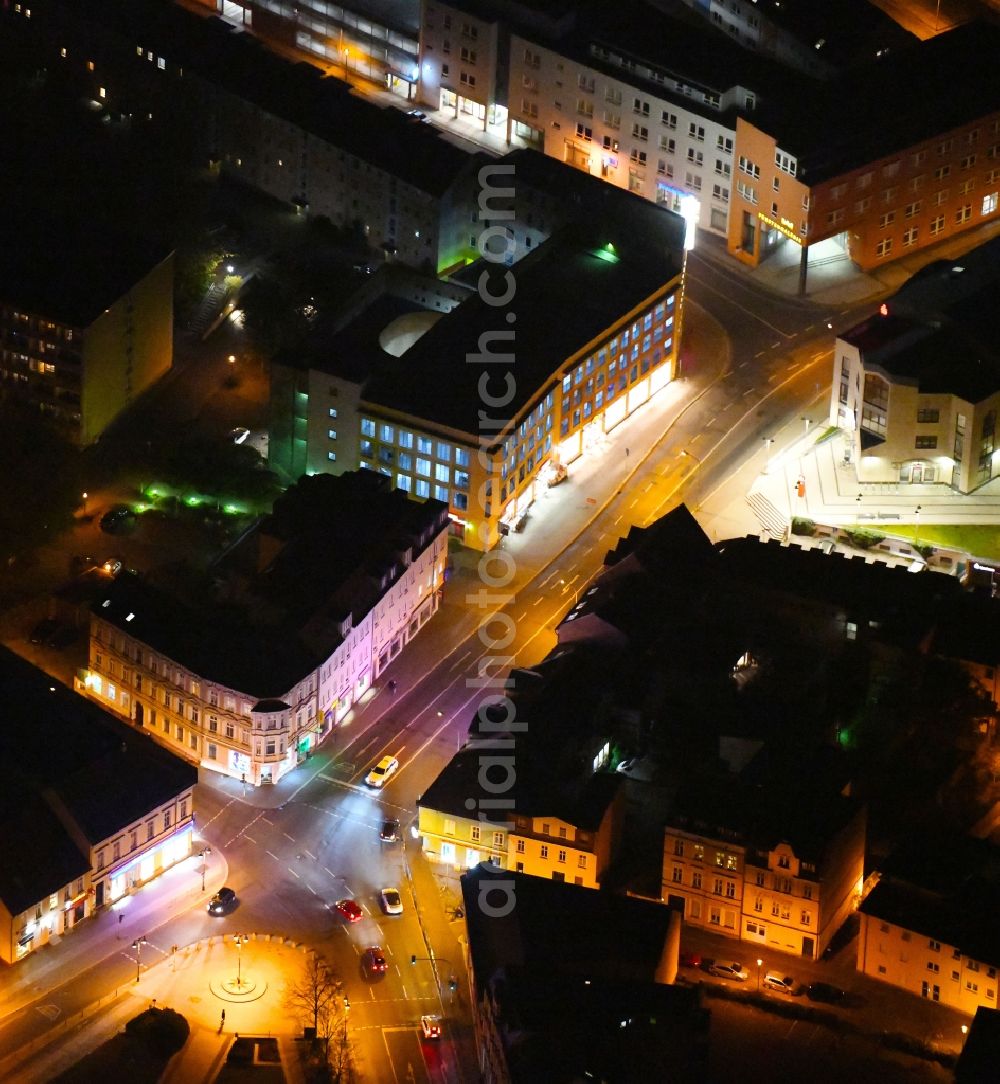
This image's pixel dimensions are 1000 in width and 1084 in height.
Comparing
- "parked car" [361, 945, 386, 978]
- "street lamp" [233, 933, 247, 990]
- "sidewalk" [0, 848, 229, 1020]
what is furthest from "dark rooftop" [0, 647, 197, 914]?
"parked car" [361, 945, 386, 978]

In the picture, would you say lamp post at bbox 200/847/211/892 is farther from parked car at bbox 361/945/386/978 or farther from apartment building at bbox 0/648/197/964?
parked car at bbox 361/945/386/978

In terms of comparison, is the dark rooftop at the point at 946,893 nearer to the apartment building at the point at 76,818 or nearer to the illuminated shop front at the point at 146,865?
the illuminated shop front at the point at 146,865

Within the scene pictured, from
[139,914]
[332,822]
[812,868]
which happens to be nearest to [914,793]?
[812,868]

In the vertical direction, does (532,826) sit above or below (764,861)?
above

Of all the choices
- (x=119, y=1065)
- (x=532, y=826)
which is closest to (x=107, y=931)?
(x=119, y=1065)

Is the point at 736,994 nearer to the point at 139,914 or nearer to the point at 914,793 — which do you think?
the point at 914,793

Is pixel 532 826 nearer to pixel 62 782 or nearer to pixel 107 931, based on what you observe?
pixel 107 931
